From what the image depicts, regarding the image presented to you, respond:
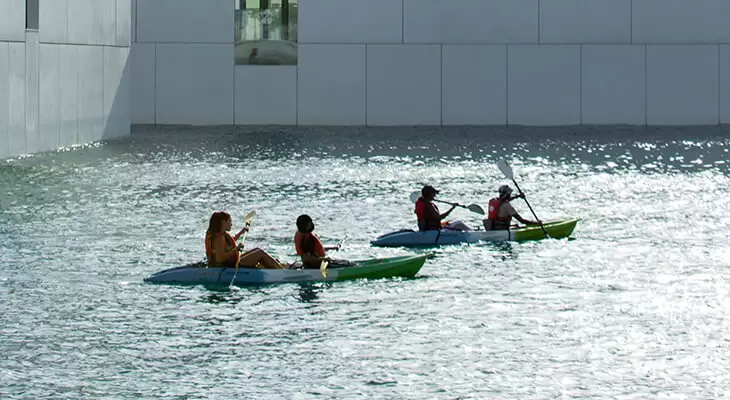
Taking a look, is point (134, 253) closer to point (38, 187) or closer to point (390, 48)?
point (38, 187)

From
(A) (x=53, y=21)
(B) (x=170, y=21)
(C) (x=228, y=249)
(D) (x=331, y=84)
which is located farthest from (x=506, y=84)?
(C) (x=228, y=249)

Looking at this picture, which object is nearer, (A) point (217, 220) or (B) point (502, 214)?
(A) point (217, 220)

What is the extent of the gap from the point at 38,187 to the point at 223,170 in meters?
5.71

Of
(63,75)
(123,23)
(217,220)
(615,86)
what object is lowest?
(217,220)

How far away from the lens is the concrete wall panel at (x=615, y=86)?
150ft

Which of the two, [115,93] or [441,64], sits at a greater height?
[441,64]

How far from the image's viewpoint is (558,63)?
1791 inches

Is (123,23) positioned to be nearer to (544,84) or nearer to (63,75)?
(63,75)

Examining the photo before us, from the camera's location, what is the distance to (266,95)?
45.6 meters

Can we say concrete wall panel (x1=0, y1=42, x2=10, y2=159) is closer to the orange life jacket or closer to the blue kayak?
the orange life jacket

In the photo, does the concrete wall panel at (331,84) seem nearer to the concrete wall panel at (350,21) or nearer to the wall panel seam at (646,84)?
the concrete wall panel at (350,21)

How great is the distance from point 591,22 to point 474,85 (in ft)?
14.1

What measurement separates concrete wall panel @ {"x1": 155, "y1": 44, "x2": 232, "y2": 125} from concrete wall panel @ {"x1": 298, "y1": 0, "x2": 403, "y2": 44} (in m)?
2.73

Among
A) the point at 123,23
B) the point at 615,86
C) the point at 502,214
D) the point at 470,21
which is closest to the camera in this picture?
the point at 502,214
